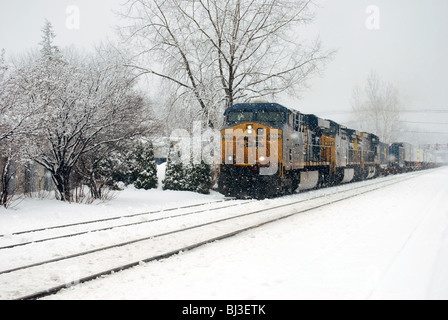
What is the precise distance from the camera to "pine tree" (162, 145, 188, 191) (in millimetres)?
18578

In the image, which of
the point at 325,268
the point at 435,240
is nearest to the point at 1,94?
the point at 325,268

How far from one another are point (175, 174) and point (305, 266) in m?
13.9

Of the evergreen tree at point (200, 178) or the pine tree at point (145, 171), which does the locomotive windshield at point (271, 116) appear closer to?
the evergreen tree at point (200, 178)

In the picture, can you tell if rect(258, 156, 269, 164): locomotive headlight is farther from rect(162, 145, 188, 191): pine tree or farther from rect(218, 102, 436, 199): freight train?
rect(162, 145, 188, 191): pine tree

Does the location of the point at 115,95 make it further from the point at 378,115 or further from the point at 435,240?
the point at 378,115

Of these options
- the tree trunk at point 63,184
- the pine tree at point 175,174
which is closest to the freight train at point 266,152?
the pine tree at point 175,174

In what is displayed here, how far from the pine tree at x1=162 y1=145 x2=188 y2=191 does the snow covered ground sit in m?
9.36

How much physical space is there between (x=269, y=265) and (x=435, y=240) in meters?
3.39

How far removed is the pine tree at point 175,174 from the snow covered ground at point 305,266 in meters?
9.36

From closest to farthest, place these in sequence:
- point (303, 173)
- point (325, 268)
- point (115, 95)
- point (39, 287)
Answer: point (39, 287), point (325, 268), point (115, 95), point (303, 173)

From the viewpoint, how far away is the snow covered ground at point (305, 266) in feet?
14.1

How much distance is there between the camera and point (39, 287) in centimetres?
465

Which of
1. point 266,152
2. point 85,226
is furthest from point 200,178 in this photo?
point 85,226

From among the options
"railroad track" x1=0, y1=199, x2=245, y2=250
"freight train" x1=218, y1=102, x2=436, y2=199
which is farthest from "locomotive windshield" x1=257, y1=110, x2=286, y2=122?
"railroad track" x1=0, y1=199, x2=245, y2=250
